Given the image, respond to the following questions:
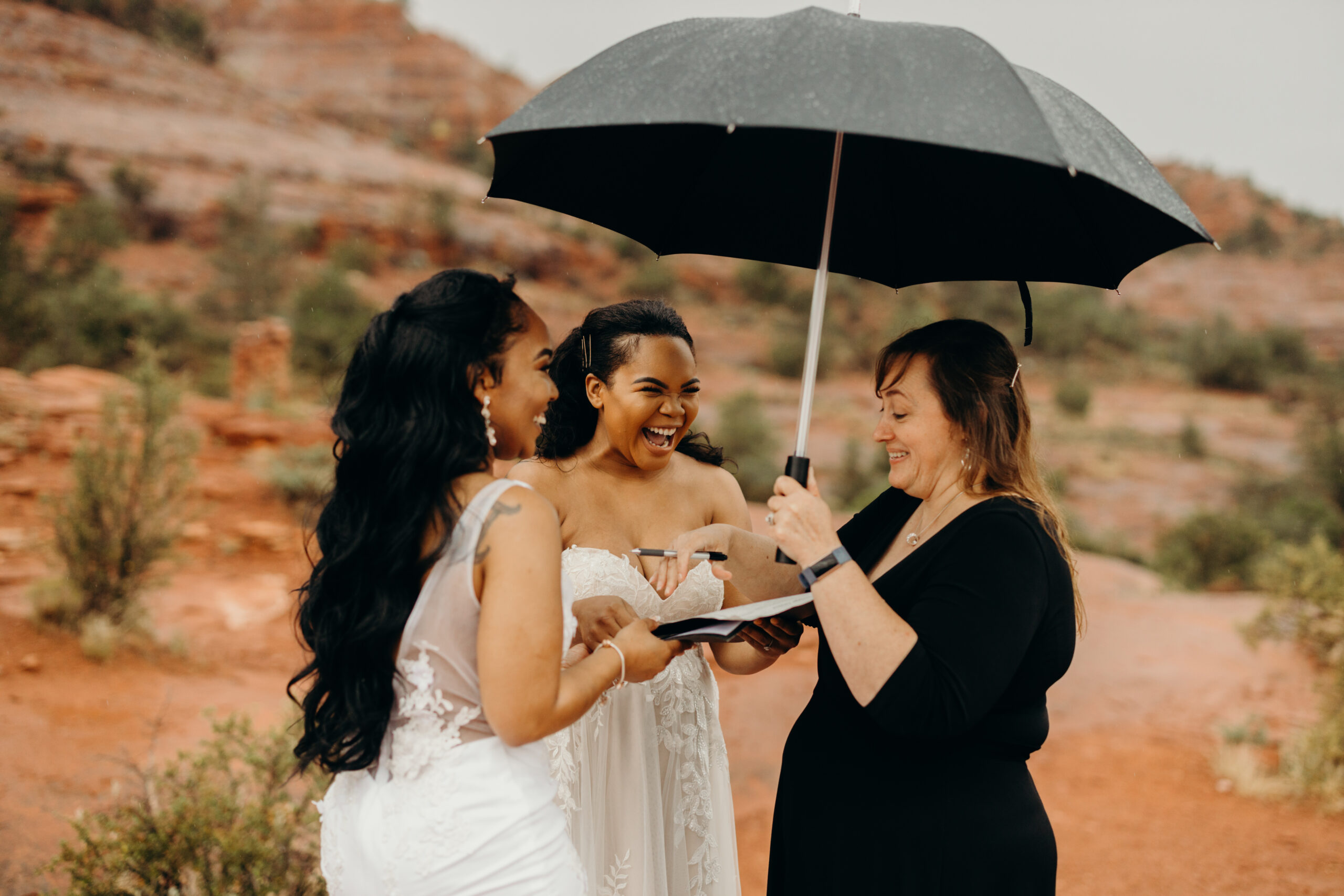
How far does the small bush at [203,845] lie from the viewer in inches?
124

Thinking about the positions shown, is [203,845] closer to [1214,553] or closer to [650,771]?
[650,771]

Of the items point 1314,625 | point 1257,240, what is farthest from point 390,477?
point 1257,240

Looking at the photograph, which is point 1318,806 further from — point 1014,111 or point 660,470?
point 1014,111

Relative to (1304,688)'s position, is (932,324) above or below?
above

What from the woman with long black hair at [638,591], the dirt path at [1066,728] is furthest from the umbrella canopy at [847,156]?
the dirt path at [1066,728]

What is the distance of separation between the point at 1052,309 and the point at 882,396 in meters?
30.2

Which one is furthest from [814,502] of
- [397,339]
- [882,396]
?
[397,339]

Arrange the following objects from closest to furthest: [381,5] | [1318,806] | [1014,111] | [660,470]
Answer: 1. [1014,111]
2. [660,470]
3. [1318,806]
4. [381,5]

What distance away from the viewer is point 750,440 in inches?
685

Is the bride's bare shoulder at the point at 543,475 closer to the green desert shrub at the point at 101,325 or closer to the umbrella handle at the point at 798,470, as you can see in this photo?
the umbrella handle at the point at 798,470

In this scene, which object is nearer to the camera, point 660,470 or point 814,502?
point 814,502

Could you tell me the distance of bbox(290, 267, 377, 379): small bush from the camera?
19.1 metres

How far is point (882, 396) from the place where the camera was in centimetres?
217

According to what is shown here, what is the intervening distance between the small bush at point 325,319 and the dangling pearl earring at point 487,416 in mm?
17765
